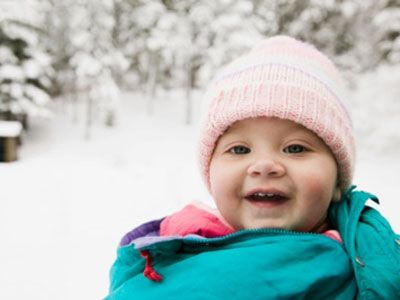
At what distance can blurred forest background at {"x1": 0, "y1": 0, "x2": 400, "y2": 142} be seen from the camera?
13.9 metres

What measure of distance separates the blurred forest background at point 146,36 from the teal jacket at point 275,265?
12.1m

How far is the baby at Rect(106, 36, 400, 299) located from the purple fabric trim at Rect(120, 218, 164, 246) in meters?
0.02

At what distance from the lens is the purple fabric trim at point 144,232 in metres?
1.70

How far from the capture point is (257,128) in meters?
1.44

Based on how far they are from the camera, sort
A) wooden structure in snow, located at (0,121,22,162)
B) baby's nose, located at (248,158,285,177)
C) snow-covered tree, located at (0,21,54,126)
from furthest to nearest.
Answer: snow-covered tree, located at (0,21,54,126) → wooden structure in snow, located at (0,121,22,162) → baby's nose, located at (248,158,285,177)

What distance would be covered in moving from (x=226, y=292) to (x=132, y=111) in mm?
20803

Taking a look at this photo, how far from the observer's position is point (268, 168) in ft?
4.31

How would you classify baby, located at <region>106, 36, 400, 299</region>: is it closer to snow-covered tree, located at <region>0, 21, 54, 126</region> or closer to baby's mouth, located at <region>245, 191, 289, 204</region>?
baby's mouth, located at <region>245, 191, 289, 204</region>

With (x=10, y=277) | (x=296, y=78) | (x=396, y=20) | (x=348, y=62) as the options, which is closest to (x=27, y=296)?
(x=10, y=277)

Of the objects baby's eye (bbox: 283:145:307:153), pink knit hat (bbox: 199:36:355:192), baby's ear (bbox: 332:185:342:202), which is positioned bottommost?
baby's ear (bbox: 332:185:342:202)

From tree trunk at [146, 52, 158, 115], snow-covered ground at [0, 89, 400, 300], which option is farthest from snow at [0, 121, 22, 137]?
tree trunk at [146, 52, 158, 115]

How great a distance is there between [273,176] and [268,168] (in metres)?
0.04

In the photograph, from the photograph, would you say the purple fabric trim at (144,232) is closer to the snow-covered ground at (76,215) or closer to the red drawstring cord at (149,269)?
the red drawstring cord at (149,269)

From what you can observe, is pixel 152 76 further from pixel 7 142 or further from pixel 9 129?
pixel 7 142
